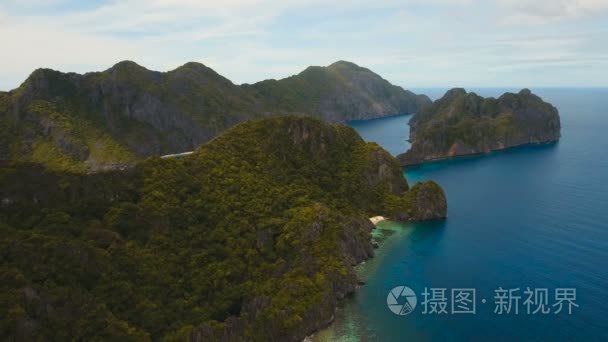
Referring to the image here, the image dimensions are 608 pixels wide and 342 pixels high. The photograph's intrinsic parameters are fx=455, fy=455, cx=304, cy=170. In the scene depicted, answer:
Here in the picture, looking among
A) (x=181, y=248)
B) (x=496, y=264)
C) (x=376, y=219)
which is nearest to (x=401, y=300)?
(x=496, y=264)

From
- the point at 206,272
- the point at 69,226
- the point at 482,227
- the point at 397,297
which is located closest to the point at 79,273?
the point at 69,226

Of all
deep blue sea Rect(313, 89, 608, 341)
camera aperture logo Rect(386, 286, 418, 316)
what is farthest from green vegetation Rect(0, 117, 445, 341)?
camera aperture logo Rect(386, 286, 418, 316)

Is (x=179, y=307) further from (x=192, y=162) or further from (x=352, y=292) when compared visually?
(x=192, y=162)

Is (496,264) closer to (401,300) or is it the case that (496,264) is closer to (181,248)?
(401,300)

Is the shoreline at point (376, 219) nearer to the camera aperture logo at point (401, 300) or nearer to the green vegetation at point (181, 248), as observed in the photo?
the green vegetation at point (181, 248)

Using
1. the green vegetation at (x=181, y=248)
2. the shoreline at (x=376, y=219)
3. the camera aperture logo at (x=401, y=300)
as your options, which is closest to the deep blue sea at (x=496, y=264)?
the camera aperture logo at (x=401, y=300)

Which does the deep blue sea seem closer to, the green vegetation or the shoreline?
the shoreline

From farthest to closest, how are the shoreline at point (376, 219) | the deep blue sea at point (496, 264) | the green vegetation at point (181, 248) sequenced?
the shoreline at point (376, 219)
the deep blue sea at point (496, 264)
the green vegetation at point (181, 248)
